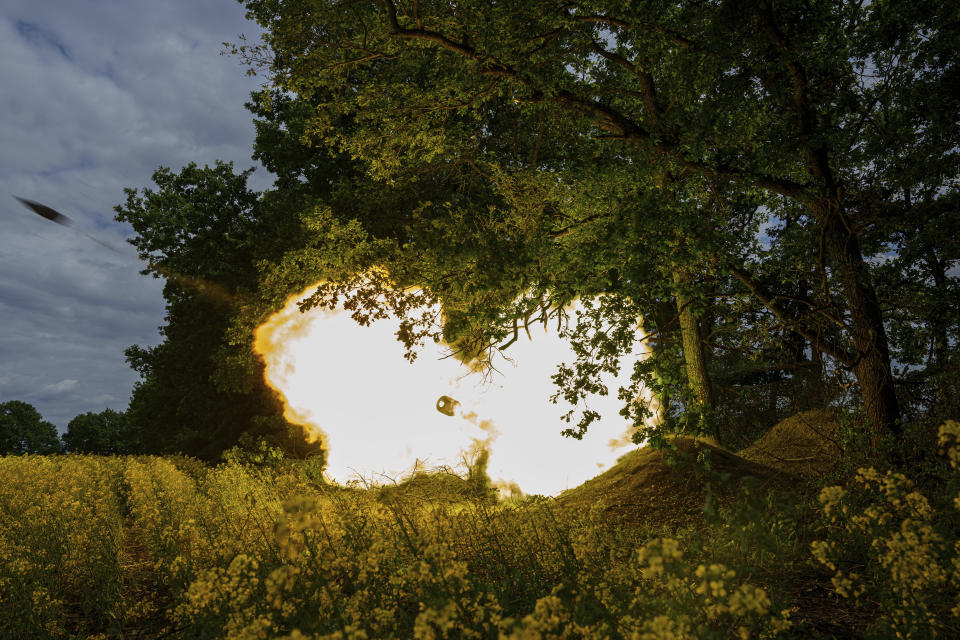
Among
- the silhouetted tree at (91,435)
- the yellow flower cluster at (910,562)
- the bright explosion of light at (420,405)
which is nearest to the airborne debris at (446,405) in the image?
the bright explosion of light at (420,405)

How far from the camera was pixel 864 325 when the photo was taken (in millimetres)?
8508

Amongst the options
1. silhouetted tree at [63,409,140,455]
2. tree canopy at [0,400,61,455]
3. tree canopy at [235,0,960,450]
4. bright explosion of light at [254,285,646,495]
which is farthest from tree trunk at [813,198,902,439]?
tree canopy at [0,400,61,455]

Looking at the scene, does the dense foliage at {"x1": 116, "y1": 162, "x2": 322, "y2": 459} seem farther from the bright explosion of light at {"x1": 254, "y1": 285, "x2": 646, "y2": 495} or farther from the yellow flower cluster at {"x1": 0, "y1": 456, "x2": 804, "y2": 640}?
the yellow flower cluster at {"x1": 0, "y1": 456, "x2": 804, "y2": 640}

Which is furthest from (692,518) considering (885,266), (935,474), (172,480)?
(172,480)

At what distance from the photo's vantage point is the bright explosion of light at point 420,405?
48.8ft

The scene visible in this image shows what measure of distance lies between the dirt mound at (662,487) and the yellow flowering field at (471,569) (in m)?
0.49

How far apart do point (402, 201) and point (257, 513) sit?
12.9 m

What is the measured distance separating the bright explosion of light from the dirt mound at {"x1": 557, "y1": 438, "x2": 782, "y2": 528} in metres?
2.96

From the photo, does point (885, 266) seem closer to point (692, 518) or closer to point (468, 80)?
point (692, 518)

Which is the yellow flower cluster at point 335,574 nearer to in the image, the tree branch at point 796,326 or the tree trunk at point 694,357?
the tree branch at point 796,326

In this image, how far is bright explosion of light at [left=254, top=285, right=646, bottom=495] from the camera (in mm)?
14867

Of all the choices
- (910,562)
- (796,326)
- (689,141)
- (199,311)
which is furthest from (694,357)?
(199,311)

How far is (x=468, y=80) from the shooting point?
369 inches

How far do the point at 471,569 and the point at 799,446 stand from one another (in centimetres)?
831
